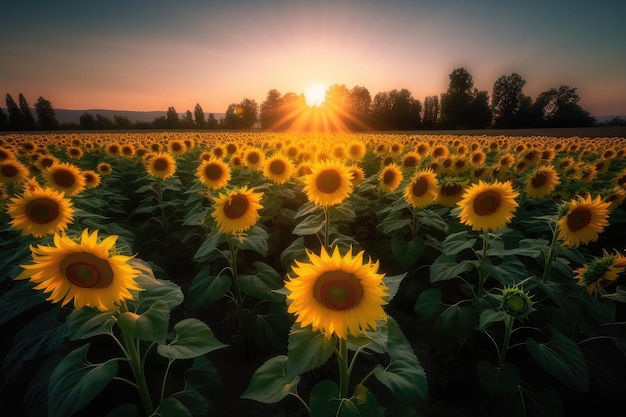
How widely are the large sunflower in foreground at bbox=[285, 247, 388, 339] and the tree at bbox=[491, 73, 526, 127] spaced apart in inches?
3291

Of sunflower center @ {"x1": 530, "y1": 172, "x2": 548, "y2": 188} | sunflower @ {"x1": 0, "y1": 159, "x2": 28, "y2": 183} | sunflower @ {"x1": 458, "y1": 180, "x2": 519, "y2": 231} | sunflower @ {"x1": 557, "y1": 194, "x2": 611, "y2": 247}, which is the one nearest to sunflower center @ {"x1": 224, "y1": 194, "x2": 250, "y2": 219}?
sunflower @ {"x1": 458, "y1": 180, "x2": 519, "y2": 231}

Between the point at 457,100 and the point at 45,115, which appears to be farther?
the point at 45,115

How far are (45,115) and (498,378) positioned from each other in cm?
10557

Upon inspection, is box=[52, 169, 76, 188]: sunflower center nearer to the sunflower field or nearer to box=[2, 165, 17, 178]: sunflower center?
the sunflower field

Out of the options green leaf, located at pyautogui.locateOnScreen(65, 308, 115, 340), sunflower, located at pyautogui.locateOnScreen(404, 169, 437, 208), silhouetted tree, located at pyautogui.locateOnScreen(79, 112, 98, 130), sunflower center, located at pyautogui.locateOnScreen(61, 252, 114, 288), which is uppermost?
sunflower center, located at pyautogui.locateOnScreen(61, 252, 114, 288)

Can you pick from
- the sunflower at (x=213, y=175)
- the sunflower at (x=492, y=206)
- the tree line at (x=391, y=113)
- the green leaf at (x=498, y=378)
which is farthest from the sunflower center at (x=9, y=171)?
the tree line at (x=391, y=113)

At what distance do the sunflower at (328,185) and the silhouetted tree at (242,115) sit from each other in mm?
80271

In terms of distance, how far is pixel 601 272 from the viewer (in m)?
2.51

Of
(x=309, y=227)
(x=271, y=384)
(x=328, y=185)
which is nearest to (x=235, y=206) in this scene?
(x=309, y=227)

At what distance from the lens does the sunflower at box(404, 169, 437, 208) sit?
425 centimetres

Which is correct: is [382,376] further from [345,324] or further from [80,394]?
[80,394]

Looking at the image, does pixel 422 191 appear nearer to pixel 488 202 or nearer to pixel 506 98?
pixel 488 202

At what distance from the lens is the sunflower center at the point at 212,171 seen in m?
5.45

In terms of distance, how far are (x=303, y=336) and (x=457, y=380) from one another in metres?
2.53
